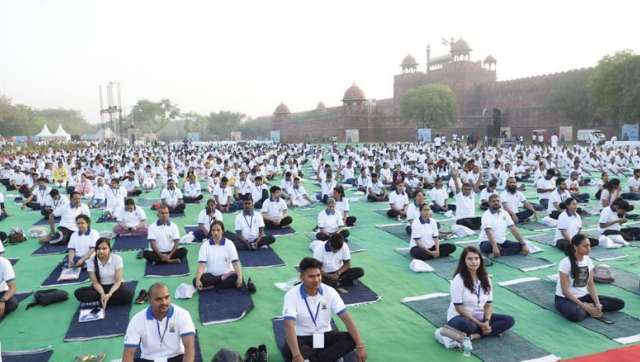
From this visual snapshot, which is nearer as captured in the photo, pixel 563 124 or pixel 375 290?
pixel 375 290

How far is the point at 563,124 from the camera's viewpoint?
43094 mm

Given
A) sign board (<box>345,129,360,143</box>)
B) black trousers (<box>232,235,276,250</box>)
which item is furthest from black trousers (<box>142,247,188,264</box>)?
sign board (<box>345,129,360,143</box>)

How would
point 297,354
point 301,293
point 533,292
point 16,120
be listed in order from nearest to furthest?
point 297,354, point 301,293, point 533,292, point 16,120

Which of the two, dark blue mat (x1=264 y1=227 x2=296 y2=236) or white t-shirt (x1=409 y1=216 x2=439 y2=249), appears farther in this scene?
dark blue mat (x1=264 y1=227 x2=296 y2=236)

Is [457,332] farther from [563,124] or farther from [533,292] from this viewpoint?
[563,124]

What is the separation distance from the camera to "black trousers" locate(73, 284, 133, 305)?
219 inches

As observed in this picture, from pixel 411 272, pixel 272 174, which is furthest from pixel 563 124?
pixel 411 272

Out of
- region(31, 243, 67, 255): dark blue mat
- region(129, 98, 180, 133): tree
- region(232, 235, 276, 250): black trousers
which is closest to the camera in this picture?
region(232, 235, 276, 250): black trousers

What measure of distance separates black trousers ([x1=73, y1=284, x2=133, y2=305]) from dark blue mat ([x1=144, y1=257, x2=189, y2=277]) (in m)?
1.24

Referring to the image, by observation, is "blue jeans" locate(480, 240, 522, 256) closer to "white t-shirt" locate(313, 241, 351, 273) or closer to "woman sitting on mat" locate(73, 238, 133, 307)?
"white t-shirt" locate(313, 241, 351, 273)

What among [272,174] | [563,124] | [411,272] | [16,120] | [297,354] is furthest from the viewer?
[16,120]

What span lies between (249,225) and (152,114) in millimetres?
74491

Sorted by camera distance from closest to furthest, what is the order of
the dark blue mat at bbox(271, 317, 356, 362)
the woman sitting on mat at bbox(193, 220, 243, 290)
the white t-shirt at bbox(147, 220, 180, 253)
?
1. the dark blue mat at bbox(271, 317, 356, 362)
2. the woman sitting on mat at bbox(193, 220, 243, 290)
3. the white t-shirt at bbox(147, 220, 180, 253)

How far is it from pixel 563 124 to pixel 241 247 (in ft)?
136
